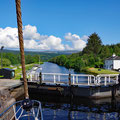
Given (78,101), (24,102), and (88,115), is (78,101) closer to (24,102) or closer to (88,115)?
(88,115)

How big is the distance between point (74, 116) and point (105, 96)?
6462 millimetres

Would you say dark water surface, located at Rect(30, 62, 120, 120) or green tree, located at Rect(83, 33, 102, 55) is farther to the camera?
green tree, located at Rect(83, 33, 102, 55)

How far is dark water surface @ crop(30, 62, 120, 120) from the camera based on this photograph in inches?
465

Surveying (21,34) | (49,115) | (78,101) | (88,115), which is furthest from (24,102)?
(78,101)

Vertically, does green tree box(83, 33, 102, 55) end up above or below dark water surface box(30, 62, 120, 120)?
above

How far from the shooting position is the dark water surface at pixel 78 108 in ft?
38.7

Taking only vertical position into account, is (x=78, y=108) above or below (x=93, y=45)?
below

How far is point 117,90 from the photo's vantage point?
55.0ft

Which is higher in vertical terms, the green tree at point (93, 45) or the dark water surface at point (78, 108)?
the green tree at point (93, 45)

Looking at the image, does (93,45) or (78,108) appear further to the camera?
(93,45)

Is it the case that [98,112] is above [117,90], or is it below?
below

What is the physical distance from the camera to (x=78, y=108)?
1384cm

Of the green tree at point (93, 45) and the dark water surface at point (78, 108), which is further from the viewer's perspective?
the green tree at point (93, 45)

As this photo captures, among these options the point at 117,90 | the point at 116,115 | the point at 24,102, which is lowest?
the point at 116,115
